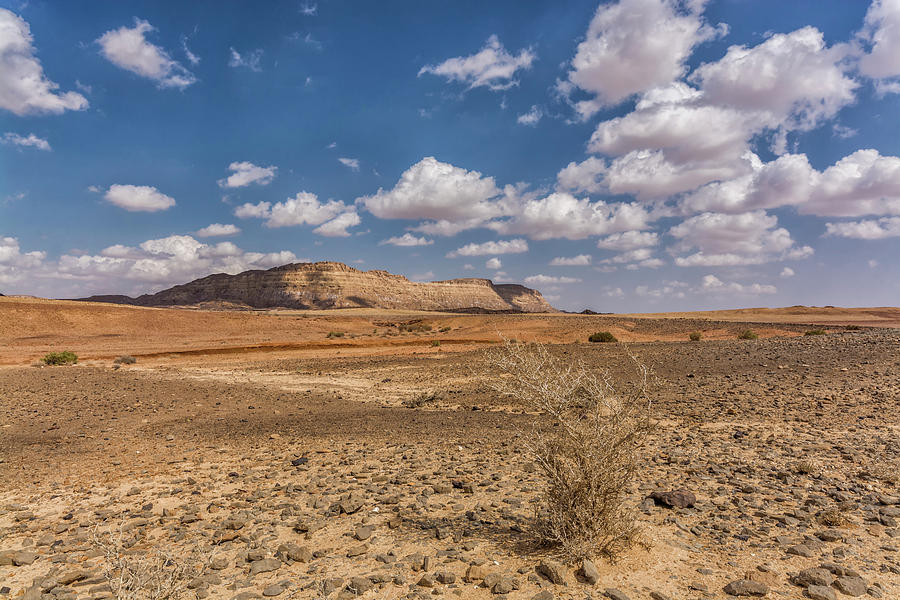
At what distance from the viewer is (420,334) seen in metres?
48.4

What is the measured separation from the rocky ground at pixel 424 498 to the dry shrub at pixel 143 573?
0.07 m

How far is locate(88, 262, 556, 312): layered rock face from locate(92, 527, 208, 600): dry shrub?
146 meters

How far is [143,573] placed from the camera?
151 inches

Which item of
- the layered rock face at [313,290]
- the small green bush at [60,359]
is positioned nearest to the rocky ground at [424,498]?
the small green bush at [60,359]

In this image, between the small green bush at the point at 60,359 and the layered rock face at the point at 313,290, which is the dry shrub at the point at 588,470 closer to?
the small green bush at the point at 60,359

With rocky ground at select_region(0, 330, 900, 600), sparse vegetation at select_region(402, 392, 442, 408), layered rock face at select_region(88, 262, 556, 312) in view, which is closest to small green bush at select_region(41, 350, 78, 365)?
rocky ground at select_region(0, 330, 900, 600)

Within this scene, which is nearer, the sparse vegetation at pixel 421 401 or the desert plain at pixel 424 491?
the desert plain at pixel 424 491

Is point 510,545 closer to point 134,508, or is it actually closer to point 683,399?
point 134,508

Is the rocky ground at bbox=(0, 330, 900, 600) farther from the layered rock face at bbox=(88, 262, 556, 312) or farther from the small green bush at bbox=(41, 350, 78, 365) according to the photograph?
the layered rock face at bbox=(88, 262, 556, 312)

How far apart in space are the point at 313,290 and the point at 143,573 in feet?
505

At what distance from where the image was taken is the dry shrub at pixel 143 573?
358 centimetres

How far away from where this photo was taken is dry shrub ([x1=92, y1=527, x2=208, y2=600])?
11.8ft

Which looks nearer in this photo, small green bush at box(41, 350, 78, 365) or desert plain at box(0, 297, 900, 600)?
desert plain at box(0, 297, 900, 600)

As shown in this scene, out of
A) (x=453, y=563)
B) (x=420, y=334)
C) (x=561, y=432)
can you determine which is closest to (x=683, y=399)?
(x=561, y=432)
